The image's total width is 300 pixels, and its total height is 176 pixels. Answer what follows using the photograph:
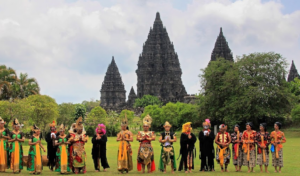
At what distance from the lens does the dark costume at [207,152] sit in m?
17.5

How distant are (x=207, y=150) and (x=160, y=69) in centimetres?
9738

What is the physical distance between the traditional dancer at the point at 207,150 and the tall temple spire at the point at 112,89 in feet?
361

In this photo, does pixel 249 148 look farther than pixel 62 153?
Yes

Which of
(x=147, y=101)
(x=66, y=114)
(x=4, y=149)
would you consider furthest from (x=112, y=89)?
(x=4, y=149)

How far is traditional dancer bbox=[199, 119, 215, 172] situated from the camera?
17531 mm

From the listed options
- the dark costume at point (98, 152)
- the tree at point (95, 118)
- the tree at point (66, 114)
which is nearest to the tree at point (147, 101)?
the tree at point (66, 114)

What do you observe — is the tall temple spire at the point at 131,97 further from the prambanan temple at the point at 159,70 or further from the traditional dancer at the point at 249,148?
the traditional dancer at the point at 249,148

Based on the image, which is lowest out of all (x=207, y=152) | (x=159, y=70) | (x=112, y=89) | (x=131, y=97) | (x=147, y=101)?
(x=207, y=152)

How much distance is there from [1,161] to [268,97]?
39.3 m

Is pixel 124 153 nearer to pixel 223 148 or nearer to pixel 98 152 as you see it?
pixel 98 152

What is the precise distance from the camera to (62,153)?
16.9 m

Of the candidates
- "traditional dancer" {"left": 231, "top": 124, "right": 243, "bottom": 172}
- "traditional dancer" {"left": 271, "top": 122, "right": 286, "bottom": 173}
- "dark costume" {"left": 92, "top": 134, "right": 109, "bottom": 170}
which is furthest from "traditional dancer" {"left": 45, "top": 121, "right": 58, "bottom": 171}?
"traditional dancer" {"left": 271, "top": 122, "right": 286, "bottom": 173}

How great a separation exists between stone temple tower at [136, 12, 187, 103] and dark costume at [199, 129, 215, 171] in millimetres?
94156

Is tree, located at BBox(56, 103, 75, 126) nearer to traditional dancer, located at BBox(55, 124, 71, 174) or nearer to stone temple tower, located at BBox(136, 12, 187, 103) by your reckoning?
stone temple tower, located at BBox(136, 12, 187, 103)
